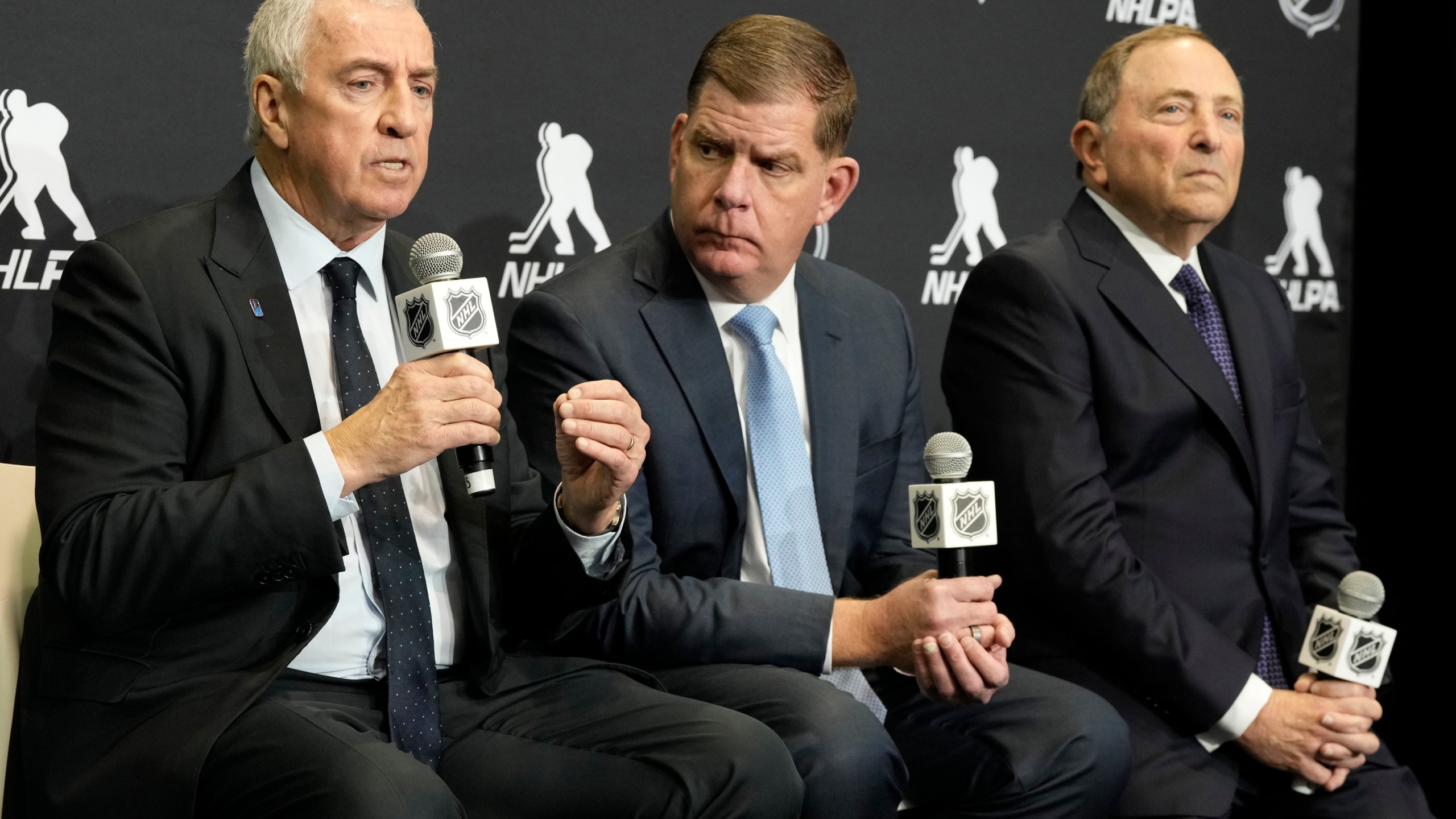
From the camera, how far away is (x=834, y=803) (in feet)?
7.77

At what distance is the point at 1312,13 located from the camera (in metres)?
4.47

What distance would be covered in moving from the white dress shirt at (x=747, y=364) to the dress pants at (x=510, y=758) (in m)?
0.38

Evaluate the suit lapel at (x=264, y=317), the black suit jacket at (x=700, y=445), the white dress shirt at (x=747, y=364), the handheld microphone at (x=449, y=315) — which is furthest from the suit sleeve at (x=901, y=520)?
the suit lapel at (x=264, y=317)

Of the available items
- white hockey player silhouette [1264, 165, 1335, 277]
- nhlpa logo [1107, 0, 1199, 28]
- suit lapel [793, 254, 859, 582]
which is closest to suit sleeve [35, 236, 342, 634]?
suit lapel [793, 254, 859, 582]

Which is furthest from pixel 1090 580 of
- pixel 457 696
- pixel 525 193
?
pixel 525 193

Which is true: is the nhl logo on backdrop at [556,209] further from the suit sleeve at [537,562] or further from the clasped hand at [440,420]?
the clasped hand at [440,420]

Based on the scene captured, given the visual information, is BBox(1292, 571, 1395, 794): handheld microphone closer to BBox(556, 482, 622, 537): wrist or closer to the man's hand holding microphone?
BBox(556, 482, 622, 537): wrist

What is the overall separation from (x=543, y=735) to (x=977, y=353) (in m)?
1.30

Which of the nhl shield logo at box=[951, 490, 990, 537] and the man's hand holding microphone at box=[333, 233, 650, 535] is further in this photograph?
the nhl shield logo at box=[951, 490, 990, 537]

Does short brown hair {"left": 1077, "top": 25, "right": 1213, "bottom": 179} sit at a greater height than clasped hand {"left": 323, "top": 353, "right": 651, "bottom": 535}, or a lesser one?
greater

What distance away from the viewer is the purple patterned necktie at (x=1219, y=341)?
3049 mm

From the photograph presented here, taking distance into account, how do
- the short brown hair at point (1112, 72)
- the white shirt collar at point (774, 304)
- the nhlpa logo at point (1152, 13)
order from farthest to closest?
1. the nhlpa logo at point (1152, 13)
2. the short brown hair at point (1112, 72)
3. the white shirt collar at point (774, 304)

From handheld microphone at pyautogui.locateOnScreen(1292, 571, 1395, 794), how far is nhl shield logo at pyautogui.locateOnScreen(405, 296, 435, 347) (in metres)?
1.80

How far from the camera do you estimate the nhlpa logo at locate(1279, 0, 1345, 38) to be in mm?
4445
